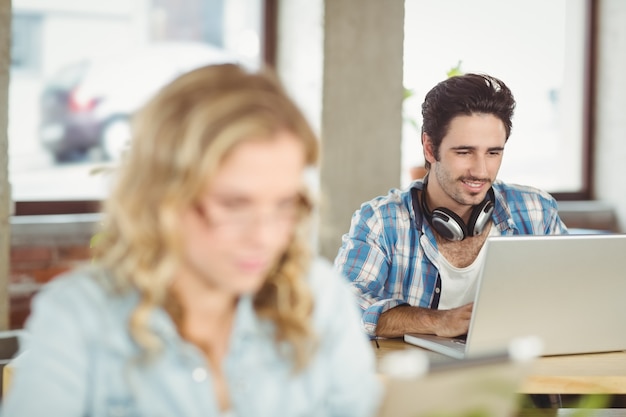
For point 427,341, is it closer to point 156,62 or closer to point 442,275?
point 442,275

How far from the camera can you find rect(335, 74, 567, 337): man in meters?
2.37

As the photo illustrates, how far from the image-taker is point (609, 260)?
1939 mm

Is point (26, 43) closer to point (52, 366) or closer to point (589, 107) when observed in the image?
point (589, 107)

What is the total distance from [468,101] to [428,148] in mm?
173

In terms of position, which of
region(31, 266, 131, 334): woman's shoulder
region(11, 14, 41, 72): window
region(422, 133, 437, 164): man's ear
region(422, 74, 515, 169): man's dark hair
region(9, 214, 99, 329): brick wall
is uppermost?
region(11, 14, 41, 72): window

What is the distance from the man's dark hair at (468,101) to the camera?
2453 mm

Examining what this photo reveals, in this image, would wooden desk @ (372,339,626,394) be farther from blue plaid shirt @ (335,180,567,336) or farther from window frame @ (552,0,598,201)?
window frame @ (552,0,598,201)

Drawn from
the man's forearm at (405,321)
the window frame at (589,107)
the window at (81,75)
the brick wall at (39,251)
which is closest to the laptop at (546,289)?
the man's forearm at (405,321)

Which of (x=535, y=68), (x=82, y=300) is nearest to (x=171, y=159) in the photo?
(x=82, y=300)

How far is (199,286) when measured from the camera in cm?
128

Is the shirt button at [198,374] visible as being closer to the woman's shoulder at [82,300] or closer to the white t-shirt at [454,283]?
the woman's shoulder at [82,300]

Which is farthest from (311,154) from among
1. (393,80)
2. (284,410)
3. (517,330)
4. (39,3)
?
(39,3)

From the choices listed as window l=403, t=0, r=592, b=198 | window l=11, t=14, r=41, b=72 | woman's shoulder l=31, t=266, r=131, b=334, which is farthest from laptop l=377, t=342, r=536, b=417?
window l=403, t=0, r=592, b=198

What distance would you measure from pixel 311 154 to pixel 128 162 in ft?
0.79
